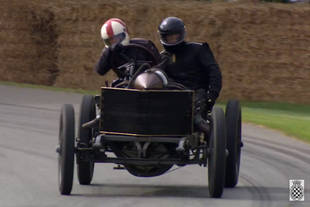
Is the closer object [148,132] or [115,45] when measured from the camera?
[148,132]

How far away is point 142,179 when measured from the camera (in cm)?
1085

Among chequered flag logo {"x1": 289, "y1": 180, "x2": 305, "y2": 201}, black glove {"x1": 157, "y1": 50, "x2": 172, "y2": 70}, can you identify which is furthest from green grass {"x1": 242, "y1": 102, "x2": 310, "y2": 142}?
black glove {"x1": 157, "y1": 50, "x2": 172, "y2": 70}

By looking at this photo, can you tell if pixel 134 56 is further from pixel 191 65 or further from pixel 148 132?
pixel 148 132

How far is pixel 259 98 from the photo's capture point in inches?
931

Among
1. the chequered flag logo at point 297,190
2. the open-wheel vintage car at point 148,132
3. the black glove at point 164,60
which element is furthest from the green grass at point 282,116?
the open-wheel vintage car at point 148,132

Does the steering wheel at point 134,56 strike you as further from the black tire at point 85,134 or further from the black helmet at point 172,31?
the black tire at point 85,134

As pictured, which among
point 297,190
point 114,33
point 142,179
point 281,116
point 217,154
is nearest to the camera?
point 217,154

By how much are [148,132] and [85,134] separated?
761mm

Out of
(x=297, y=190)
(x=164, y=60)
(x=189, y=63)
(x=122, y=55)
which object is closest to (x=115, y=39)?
(x=122, y=55)

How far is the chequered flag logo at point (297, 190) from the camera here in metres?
9.63

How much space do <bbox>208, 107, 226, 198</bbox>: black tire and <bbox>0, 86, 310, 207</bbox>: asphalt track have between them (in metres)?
0.19

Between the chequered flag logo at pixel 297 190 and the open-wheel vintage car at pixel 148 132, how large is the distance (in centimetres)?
82

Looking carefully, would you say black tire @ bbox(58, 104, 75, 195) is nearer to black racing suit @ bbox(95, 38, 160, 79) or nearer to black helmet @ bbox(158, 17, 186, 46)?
black racing suit @ bbox(95, 38, 160, 79)

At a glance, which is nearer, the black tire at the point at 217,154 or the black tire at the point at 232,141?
the black tire at the point at 217,154
